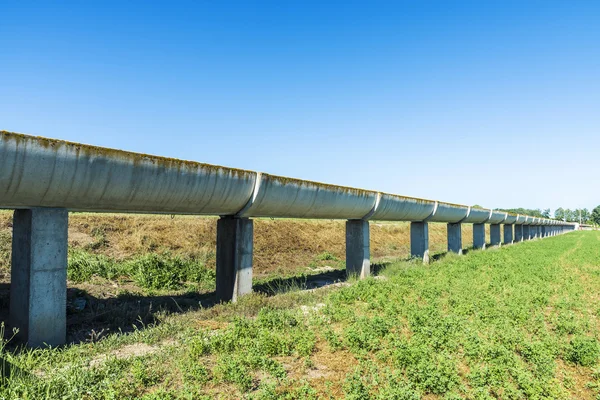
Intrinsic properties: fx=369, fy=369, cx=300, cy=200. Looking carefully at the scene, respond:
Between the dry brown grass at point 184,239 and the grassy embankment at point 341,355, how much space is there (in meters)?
9.14

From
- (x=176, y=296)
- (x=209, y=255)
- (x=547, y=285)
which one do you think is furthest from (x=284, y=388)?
(x=209, y=255)

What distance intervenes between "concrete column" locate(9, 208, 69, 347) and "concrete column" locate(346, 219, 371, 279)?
1114 cm

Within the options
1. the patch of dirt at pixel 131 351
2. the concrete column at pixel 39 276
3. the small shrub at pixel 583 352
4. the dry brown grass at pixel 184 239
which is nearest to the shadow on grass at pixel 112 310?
the concrete column at pixel 39 276

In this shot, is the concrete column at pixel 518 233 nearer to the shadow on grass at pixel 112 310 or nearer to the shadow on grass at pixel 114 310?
the shadow on grass at pixel 112 310

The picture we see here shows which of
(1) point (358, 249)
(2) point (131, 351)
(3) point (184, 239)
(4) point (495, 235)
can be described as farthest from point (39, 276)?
(4) point (495, 235)

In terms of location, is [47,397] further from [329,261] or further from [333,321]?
[329,261]

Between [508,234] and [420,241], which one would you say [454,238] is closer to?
[420,241]

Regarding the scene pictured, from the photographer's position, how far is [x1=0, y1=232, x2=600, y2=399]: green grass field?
509 cm

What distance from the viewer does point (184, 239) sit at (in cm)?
2092

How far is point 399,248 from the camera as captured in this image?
3678cm

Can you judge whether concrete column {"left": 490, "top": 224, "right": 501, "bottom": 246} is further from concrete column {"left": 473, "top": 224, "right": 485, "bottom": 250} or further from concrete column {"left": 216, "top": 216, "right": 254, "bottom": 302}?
concrete column {"left": 216, "top": 216, "right": 254, "bottom": 302}

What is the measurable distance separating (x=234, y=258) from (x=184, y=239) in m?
11.1

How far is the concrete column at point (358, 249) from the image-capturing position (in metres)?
16.0

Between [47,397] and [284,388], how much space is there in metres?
2.94
